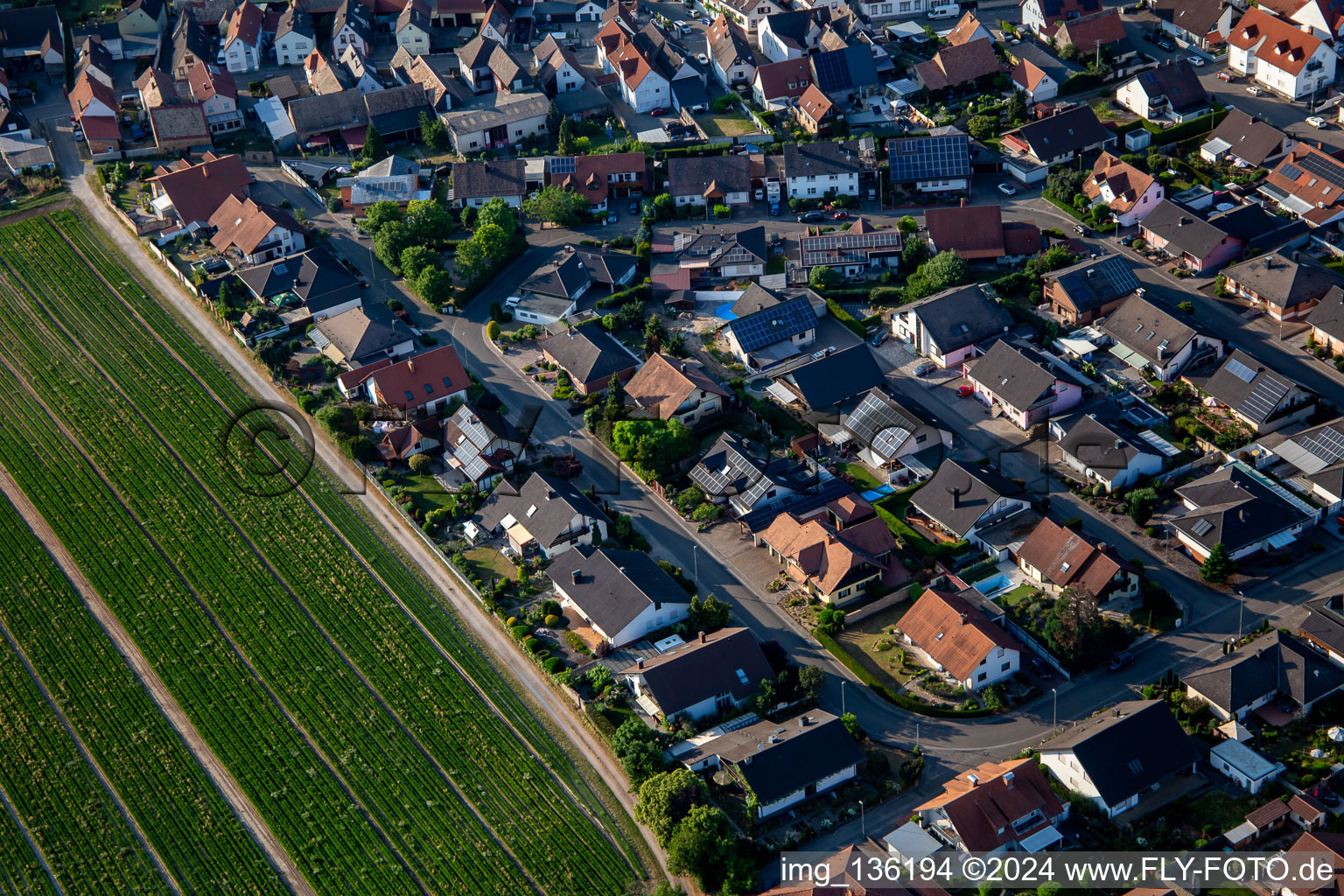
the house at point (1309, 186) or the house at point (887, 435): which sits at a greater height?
the house at point (1309, 186)

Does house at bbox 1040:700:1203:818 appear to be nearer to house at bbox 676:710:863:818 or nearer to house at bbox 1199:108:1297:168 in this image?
house at bbox 676:710:863:818

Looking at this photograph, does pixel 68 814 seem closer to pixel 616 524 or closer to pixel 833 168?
pixel 616 524

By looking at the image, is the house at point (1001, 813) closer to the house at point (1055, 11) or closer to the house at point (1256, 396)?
the house at point (1256, 396)

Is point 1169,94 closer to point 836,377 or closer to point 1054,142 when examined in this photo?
point 1054,142

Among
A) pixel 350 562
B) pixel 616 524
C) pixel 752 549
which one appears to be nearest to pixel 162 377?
pixel 350 562

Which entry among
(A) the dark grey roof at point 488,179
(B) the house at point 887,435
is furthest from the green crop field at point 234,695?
(B) the house at point 887,435

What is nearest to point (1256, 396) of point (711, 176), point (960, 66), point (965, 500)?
point (965, 500)
